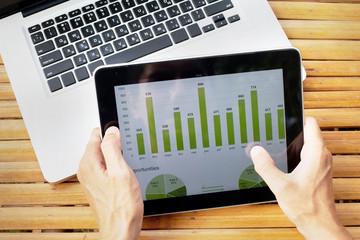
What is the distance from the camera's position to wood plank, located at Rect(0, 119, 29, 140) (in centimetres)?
60

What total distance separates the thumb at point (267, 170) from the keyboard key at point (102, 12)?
1.03 ft

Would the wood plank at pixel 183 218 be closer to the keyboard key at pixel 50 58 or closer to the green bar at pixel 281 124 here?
the green bar at pixel 281 124

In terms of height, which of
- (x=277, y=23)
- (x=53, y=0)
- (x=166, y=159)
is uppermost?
(x=53, y=0)

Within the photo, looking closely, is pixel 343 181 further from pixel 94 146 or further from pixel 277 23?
pixel 94 146

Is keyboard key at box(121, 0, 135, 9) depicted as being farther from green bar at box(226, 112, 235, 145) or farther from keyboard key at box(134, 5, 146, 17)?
green bar at box(226, 112, 235, 145)

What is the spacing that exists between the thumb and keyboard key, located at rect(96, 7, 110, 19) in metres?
0.31

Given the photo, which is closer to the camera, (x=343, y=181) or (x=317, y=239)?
(x=317, y=239)

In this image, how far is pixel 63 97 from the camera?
22.0 inches

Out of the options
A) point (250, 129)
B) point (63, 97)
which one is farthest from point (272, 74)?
point (63, 97)

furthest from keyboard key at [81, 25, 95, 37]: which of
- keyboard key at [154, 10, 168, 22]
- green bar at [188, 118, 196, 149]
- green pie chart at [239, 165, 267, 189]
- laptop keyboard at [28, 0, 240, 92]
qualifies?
green pie chart at [239, 165, 267, 189]

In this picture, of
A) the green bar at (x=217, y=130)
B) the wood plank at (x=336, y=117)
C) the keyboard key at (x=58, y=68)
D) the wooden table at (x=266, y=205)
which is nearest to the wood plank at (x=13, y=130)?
the wooden table at (x=266, y=205)

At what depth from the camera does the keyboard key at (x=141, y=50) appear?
1.86 feet

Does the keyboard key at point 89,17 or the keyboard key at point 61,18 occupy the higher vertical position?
the keyboard key at point 61,18

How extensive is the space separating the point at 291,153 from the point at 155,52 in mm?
256
